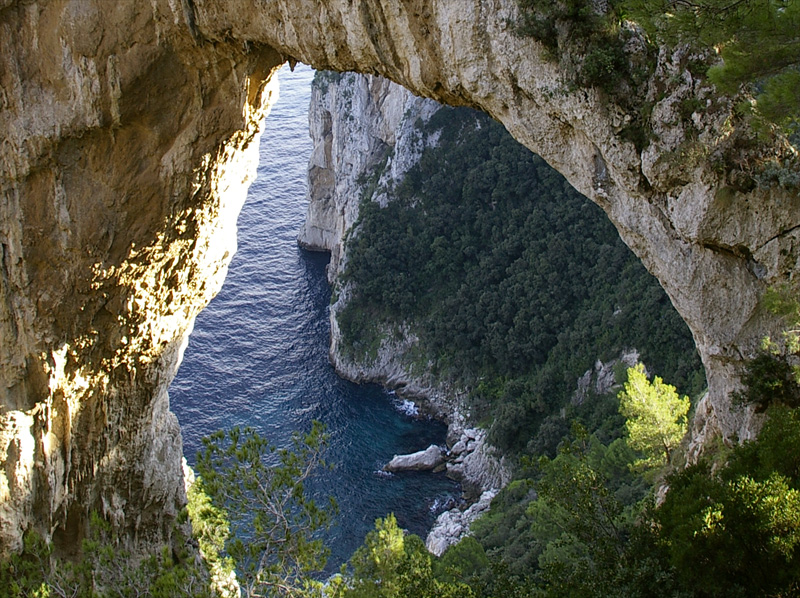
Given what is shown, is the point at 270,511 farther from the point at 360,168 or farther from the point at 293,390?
the point at 360,168

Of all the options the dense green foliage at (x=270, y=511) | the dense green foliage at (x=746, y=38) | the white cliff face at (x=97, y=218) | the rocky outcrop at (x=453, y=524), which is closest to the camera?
the dense green foliage at (x=746, y=38)

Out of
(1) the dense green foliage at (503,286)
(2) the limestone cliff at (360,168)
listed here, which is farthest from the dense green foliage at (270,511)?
(2) the limestone cliff at (360,168)

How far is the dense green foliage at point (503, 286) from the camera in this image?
132 ft

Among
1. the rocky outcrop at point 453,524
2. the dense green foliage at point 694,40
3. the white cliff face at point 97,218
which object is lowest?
the rocky outcrop at point 453,524

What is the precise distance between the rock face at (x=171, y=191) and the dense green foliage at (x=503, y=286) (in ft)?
81.0

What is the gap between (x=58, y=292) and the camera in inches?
575

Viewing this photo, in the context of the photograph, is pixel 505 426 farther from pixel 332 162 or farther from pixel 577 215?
pixel 332 162

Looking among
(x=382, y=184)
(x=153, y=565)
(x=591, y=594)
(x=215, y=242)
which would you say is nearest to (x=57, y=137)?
(x=215, y=242)

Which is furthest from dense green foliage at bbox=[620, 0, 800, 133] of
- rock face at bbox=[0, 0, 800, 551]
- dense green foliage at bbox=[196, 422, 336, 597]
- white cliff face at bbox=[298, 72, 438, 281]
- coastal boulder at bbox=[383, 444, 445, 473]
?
white cliff face at bbox=[298, 72, 438, 281]

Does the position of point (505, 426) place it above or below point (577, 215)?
below

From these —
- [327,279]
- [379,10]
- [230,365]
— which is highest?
[379,10]

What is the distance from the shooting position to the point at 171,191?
14.2 meters

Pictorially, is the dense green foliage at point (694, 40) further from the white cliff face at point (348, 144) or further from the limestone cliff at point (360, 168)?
the white cliff face at point (348, 144)

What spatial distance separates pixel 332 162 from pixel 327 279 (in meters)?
9.13
